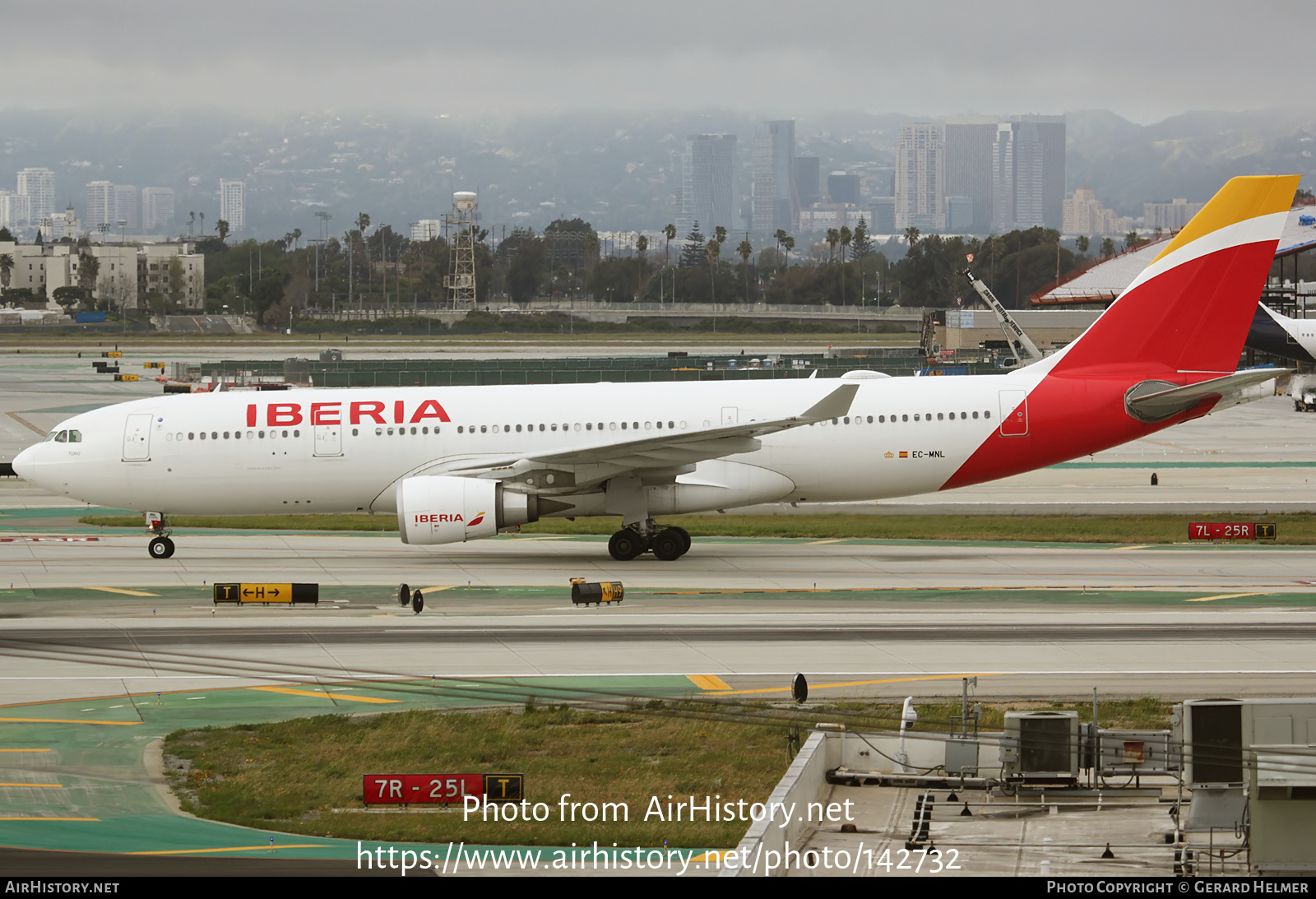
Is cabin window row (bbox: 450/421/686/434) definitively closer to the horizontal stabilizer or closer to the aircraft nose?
the aircraft nose

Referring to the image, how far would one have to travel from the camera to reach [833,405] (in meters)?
31.6

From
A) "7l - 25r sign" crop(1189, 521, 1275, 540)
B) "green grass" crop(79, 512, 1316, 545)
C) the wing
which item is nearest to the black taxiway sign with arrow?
the wing

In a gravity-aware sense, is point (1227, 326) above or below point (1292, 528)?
above

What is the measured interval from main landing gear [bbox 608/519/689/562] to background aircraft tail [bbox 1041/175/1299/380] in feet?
38.8

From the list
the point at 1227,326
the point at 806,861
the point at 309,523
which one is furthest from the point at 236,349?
the point at 806,861

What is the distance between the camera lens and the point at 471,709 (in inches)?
816

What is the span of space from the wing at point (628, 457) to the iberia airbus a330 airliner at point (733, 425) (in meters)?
0.20

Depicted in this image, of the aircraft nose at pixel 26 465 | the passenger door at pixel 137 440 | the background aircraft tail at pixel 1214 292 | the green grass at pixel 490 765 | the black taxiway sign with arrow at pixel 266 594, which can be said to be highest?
the background aircraft tail at pixel 1214 292

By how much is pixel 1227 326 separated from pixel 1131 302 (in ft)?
7.79

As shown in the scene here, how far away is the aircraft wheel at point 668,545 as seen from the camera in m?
34.6

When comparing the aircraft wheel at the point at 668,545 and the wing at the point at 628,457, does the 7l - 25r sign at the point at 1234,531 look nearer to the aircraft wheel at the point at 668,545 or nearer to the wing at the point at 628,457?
the wing at the point at 628,457

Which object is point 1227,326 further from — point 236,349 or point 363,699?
point 236,349

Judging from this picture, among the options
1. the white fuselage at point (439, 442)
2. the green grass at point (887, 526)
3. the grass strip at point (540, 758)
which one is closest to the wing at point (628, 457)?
the white fuselage at point (439, 442)

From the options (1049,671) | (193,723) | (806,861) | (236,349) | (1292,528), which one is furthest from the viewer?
(236,349)
